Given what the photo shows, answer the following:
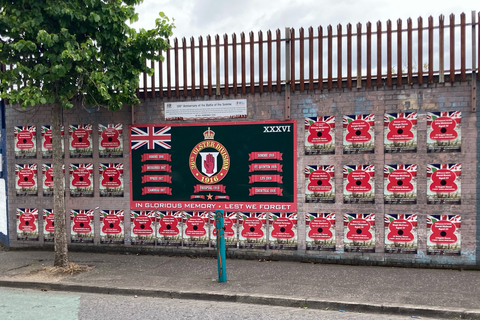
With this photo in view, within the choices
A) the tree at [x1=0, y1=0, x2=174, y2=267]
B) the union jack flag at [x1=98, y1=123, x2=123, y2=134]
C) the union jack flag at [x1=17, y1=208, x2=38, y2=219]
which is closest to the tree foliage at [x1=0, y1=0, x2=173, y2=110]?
the tree at [x1=0, y1=0, x2=174, y2=267]

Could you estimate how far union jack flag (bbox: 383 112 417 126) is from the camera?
26.7 ft

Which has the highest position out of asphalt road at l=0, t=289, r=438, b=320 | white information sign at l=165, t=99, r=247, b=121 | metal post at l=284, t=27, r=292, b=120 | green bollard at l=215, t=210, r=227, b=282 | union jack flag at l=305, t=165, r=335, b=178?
metal post at l=284, t=27, r=292, b=120

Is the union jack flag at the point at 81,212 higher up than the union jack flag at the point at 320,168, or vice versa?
the union jack flag at the point at 320,168

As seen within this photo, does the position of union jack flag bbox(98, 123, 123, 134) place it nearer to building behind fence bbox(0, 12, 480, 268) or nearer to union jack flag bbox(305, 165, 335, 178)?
building behind fence bbox(0, 12, 480, 268)

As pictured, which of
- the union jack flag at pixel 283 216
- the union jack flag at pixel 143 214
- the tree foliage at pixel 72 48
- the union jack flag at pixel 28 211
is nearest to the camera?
the tree foliage at pixel 72 48

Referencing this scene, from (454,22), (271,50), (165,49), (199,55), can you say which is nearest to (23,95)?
(165,49)

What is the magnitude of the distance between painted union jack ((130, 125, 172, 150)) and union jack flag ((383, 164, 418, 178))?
4.09 meters

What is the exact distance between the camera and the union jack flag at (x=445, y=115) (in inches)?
312

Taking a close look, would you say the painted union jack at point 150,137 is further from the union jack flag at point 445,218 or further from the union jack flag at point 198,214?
the union jack flag at point 445,218

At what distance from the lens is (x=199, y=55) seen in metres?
9.20

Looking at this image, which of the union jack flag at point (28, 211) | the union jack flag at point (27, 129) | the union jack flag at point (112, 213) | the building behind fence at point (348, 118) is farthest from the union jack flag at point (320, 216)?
the union jack flag at point (27, 129)

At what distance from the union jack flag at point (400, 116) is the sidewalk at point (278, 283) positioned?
2.51 m

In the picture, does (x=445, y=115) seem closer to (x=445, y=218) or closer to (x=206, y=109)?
(x=445, y=218)

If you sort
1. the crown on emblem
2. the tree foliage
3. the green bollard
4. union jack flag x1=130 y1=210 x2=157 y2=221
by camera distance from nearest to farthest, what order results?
the green bollard < the tree foliage < the crown on emblem < union jack flag x1=130 y1=210 x2=157 y2=221
